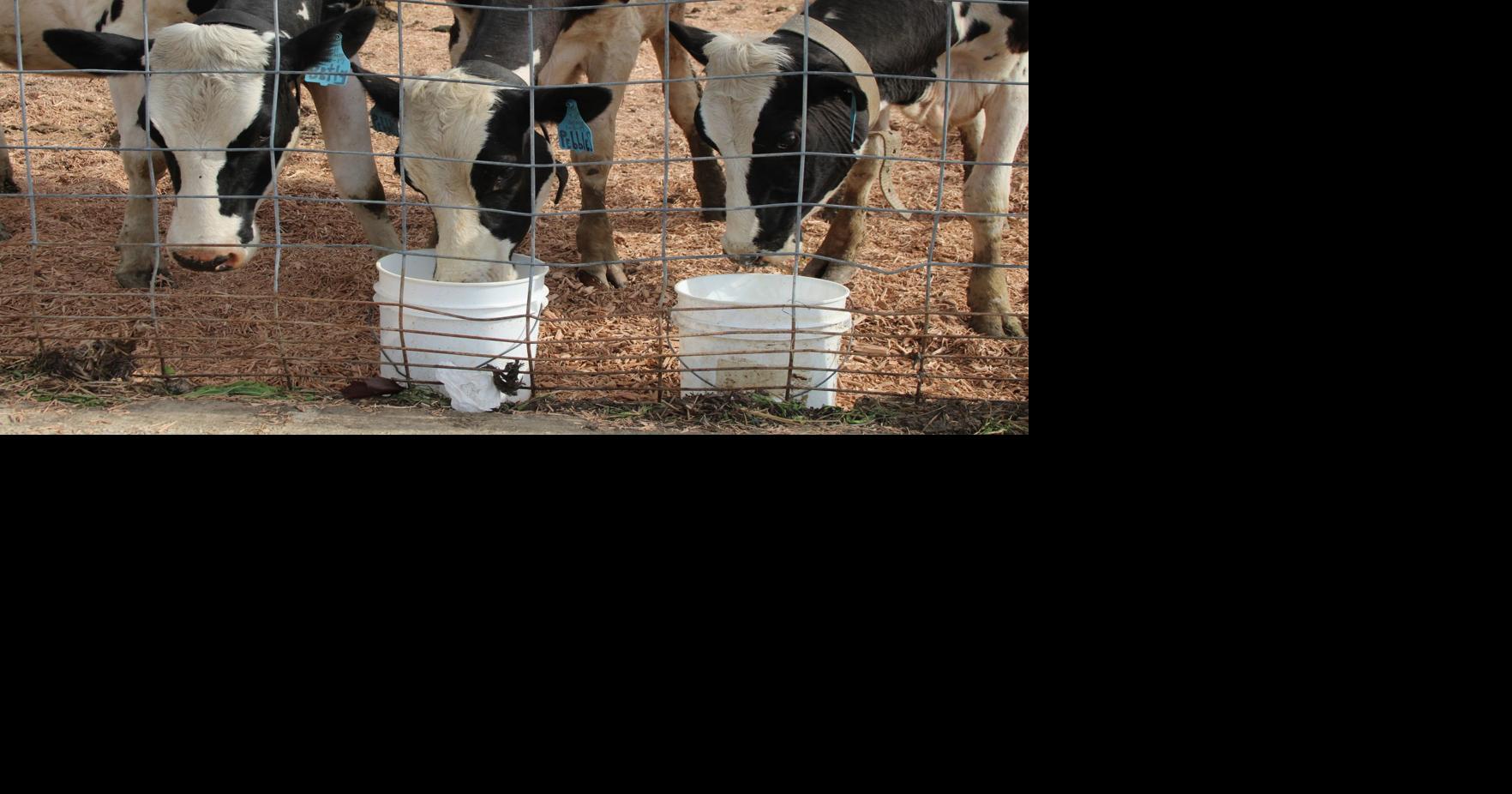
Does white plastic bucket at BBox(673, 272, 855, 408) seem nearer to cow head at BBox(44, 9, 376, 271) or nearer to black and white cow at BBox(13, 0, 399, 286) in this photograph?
black and white cow at BBox(13, 0, 399, 286)

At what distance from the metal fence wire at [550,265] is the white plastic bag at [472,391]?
51mm

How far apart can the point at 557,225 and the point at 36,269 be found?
2.42 metres

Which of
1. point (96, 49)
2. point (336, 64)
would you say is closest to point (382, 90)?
point (336, 64)

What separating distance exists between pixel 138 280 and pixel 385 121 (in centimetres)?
150

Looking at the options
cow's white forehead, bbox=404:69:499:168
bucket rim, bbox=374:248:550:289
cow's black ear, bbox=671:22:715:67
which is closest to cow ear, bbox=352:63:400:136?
cow's white forehead, bbox=404:69:499:168

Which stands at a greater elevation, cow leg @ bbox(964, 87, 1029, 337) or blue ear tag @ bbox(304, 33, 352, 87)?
blue ear tag @ bbox(304, 33, 352, 87)

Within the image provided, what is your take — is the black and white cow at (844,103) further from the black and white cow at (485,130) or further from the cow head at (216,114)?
the cow head at (216,114)

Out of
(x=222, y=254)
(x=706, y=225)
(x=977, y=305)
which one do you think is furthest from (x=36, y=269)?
(x=977, y=305)

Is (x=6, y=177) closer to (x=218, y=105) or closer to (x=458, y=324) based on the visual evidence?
(x=218, y=105)

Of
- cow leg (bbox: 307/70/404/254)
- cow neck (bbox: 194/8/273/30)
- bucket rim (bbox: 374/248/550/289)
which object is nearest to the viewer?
bucket rim (bbox: 374/248/550/289)

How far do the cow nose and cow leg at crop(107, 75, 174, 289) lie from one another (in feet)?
2.66

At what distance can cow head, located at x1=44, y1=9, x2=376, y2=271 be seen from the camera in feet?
15.6

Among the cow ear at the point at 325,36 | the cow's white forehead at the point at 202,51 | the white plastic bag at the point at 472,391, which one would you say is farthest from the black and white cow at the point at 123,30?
the white plastic bag at the point at 472,391

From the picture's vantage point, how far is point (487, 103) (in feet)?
15.4
